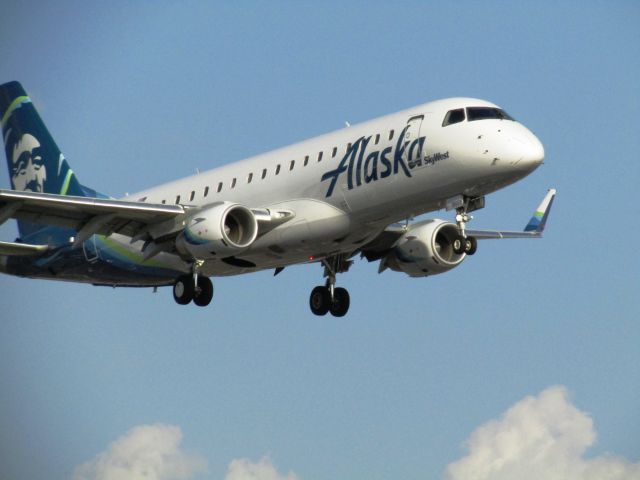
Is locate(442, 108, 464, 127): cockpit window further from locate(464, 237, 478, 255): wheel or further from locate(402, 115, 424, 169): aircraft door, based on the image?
locate(464, 237, 478, 255): wheel

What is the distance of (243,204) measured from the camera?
4622cm

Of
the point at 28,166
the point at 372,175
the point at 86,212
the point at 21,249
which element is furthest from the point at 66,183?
the point at 372,175

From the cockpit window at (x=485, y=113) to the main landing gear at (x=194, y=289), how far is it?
10.6 meters

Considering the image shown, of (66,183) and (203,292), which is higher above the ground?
(66,183)

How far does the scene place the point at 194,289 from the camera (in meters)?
46.3

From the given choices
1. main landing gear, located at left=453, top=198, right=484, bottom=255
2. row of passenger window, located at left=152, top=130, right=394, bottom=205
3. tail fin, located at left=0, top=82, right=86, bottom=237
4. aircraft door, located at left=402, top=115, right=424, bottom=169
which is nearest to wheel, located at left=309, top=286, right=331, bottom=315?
row of passenger window, located at left=152, top=130, right=394, bottom=205

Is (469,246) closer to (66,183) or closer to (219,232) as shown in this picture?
(219,232)

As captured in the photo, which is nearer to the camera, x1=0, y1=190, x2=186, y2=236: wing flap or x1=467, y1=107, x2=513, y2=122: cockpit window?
x1=467, y1=107, x2=513, y2=122: cockpit window

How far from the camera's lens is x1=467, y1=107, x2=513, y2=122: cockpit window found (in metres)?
41.9

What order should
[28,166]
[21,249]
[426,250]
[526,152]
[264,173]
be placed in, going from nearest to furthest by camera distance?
[526,152]
[264,173]
[426,250]
[21,249]
[28,166]

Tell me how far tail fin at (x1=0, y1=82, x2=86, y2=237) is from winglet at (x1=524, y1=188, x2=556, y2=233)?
16.7 m

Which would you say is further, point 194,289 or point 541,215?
point 541,215

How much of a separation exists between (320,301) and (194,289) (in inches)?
203

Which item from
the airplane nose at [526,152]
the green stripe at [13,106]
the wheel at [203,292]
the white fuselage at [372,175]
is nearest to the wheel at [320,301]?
the white fuselage at [372,175]
